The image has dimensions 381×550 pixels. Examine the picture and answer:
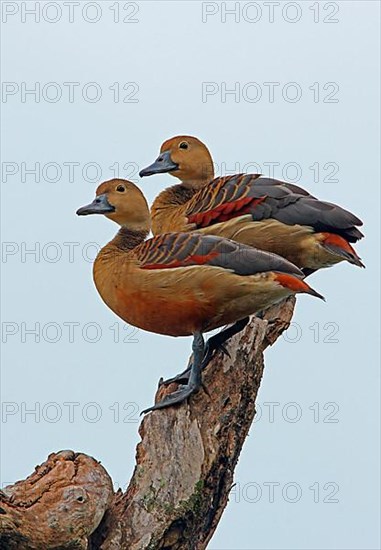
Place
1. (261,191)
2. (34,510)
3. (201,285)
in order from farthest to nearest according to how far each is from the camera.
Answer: (261,191), (201,285), (34,510)

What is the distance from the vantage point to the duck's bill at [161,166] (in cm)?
708

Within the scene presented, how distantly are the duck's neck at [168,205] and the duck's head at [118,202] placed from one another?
2.96ft

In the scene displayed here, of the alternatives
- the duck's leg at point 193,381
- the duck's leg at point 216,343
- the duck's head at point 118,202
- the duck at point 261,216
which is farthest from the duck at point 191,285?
the duck at point 261,216

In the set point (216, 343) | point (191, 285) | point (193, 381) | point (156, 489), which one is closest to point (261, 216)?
point (216, 343)

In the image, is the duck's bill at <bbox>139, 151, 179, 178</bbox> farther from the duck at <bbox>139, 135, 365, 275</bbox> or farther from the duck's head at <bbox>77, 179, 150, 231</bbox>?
the duck's head at <bbox>77, 179, 150, 231</bbox>

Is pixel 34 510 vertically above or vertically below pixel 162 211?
below

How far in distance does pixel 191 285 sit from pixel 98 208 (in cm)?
78

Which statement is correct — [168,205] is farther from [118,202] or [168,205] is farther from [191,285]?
[191,285]

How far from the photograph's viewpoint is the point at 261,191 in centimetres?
701

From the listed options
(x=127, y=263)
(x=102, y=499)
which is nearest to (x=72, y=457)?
(x=102, y=499)

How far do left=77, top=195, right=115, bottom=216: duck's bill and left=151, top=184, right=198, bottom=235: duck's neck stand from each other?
3.16ft

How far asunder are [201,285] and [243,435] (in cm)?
91

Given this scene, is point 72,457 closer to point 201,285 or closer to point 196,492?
point 196,492

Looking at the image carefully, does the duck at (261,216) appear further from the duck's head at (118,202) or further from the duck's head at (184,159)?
the duck's head at (118,202)
